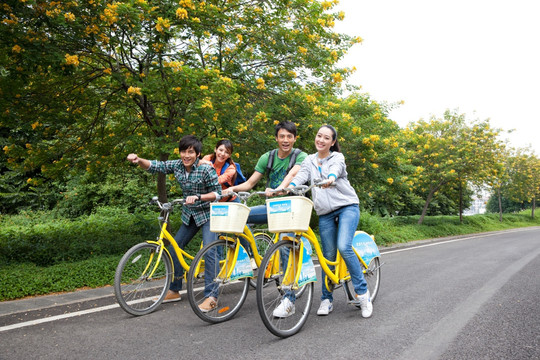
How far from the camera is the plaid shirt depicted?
4.69 metres

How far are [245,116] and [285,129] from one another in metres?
3.98

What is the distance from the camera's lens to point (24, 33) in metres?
5.86

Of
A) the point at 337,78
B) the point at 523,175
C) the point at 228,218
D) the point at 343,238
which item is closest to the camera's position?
the point at 228,218

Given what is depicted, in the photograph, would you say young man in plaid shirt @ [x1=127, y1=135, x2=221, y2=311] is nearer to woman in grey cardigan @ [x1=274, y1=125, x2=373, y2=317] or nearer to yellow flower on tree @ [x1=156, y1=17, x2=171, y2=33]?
woman in grey cardigan @ [x1=274, y1=125, x2=373, y2=317]

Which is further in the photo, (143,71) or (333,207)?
(143,71)

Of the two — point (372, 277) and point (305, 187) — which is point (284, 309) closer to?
point (305, 187)

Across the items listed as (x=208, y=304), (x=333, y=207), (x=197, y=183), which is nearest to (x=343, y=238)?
(x=333, y=207)

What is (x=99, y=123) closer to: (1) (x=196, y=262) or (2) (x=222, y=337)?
(1) (x=196, y=262)

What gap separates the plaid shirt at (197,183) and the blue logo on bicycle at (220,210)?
0.72m

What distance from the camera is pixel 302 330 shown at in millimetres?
3809

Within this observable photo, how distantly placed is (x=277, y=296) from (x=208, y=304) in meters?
0.87

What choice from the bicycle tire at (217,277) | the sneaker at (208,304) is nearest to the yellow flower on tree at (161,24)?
the bicycle tire at (217,277)

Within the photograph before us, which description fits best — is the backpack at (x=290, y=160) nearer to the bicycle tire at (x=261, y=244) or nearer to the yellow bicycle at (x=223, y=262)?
the yellow bicycle at (x=223, y=262)

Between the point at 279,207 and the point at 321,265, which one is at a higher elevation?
the point at 279,207
